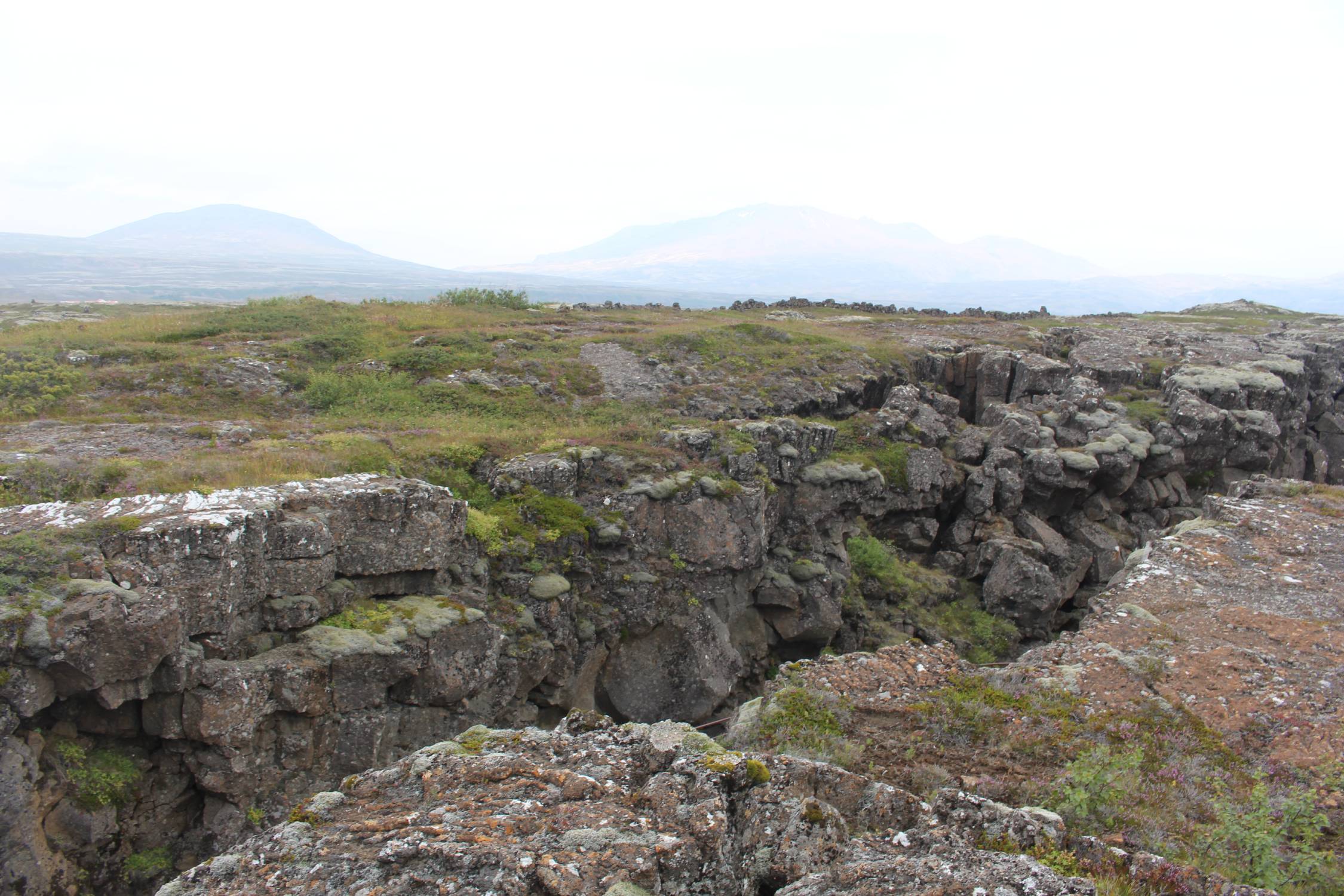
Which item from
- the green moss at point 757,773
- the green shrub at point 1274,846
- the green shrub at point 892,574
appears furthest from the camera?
the green shrub at point 892,574

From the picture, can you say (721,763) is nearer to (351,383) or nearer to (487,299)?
(351,383)

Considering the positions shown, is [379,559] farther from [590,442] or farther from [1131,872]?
[1131,872]

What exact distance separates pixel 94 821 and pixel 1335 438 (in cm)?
5300

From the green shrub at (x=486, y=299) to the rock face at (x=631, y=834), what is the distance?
38384 mm

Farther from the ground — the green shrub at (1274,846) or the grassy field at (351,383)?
the grassy field at (351,383)

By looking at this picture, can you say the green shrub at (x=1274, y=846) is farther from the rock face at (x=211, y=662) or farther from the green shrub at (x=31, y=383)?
the green shrub at (x=31, y=383)

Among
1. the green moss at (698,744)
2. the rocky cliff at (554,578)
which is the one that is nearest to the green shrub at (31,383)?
the rocky cliff at (554,578)

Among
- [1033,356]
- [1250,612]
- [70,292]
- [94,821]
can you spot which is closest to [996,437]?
[1033,356]

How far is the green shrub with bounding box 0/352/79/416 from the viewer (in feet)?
64.3

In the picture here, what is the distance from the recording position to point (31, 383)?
20.9m

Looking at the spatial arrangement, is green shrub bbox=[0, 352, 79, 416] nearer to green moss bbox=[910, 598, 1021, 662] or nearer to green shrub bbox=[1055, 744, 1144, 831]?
green shrub bbox=[1055, 744, 1144, 831]

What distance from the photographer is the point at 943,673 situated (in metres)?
12.9

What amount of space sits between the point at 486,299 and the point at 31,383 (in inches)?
1013

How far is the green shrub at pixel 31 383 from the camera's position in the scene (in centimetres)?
1961
